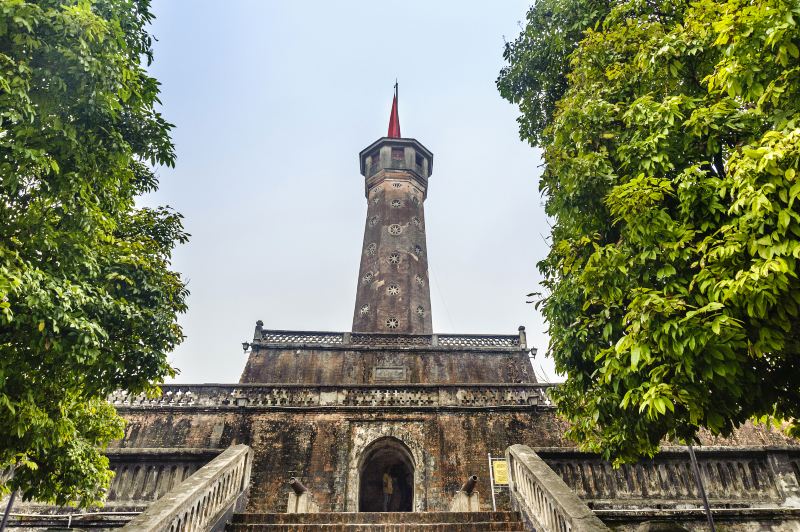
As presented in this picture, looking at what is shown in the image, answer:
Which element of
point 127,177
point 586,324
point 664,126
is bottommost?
point 586,324

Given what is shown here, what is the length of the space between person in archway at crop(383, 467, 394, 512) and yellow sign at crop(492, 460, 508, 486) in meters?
3.73

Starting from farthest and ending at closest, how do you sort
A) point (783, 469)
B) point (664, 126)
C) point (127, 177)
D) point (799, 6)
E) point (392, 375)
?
1. point (392, 375)
2. point (783, 469)
3. point (127, 177)
4. point (664, 126)
5. point (799, 6)

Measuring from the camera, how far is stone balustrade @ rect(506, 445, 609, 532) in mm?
5664

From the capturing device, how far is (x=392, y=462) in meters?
13.6

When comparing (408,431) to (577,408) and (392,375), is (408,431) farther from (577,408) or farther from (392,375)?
(392,375)

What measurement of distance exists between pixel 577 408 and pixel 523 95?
597 cm

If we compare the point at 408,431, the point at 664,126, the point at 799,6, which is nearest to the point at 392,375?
the point at 408,431

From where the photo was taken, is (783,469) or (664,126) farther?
(783,469)

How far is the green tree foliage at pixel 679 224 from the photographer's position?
3830 millimetres

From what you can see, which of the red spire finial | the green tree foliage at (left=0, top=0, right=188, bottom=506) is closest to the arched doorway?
the green tree foliage at (left=0, top=0, right=188, bottom=506)

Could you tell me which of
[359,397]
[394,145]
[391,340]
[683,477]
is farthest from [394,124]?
[683,477]

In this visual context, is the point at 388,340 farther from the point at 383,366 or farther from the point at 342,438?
the point at 342,438

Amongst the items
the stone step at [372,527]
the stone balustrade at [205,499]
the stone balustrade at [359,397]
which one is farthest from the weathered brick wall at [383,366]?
the stone step at [372,527]

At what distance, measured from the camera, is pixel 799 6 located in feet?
11.7
